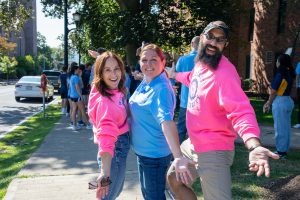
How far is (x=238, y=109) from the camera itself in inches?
102

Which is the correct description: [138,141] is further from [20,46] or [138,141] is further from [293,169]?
[20,46]

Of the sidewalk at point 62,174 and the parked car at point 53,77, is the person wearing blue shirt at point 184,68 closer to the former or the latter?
the sidewalk at point 62,174

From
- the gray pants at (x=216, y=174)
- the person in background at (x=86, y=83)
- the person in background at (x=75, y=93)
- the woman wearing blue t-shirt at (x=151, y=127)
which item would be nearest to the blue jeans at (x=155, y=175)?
the woman wearing blue t-shirt at (x=151, y=127)

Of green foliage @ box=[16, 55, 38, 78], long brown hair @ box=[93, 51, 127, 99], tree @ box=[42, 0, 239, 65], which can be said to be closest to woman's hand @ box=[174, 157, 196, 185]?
long brown hair @ box=[93, 51, 127, 99]

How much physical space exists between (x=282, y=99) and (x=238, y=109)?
178 inches

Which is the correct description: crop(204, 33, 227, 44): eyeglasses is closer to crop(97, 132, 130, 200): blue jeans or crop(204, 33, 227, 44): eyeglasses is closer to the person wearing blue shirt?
crop(97, 132, 130, 200): blue jeans

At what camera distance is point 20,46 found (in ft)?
294

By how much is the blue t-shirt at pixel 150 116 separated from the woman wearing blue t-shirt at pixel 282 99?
3914 mm

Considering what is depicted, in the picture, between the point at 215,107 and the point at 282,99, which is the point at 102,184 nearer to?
the point at 215,107

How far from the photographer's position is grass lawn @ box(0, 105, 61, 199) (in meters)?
6.29

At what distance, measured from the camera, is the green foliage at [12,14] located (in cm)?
2144

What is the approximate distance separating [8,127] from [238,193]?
28.5 ft

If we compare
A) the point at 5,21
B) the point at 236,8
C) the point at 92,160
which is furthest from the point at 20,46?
the point at 92,160

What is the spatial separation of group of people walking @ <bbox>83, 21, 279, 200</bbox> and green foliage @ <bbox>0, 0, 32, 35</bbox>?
2028 centimetres
